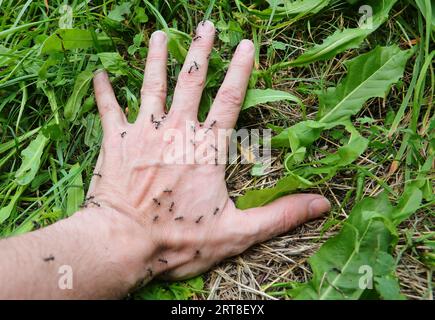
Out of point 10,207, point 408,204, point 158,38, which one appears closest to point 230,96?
point 158,38

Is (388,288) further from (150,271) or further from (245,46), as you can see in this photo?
(245,46)

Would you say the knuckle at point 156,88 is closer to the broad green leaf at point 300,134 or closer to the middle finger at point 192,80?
the middle finger at point 192,80

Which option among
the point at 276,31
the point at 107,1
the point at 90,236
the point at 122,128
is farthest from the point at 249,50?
the point at 90,236

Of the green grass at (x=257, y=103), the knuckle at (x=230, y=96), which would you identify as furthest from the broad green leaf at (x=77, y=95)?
the knuckle at (x=230, y=96)

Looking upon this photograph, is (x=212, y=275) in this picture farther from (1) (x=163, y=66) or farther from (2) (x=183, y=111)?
(1) (x=163, y=66)
